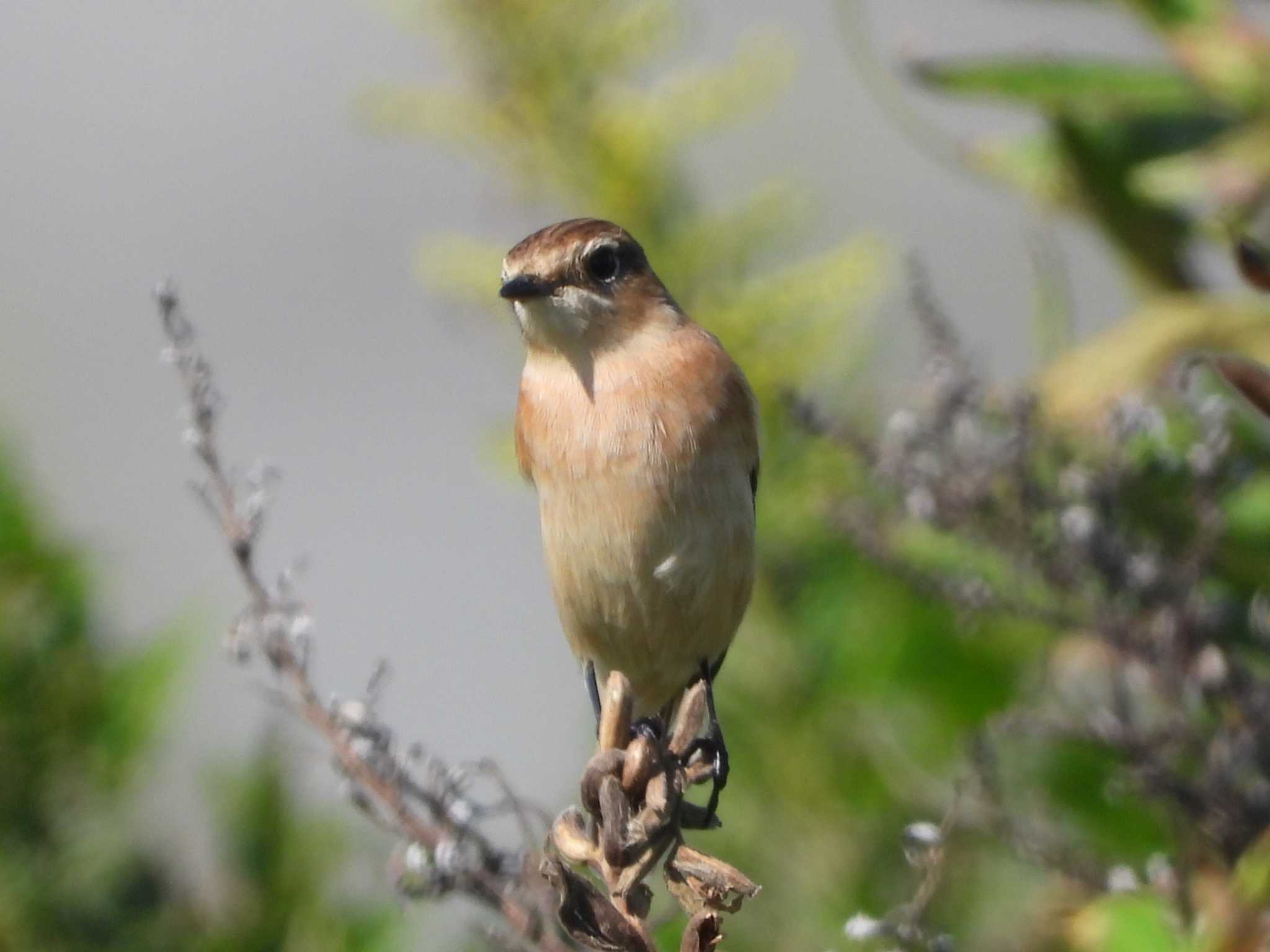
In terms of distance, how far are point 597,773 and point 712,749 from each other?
0.44m

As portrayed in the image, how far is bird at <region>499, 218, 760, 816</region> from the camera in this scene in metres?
2.48

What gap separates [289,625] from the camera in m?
1.40

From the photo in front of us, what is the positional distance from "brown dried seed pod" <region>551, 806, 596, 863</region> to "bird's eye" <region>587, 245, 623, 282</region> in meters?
1.35

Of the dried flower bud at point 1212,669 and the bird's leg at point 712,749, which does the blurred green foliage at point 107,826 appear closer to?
the bird's leg at point 712,749

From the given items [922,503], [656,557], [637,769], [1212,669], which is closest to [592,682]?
[656,557]

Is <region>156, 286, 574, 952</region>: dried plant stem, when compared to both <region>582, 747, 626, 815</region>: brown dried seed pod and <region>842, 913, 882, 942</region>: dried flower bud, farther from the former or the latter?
<region>842, 913, 882, 942</region>: dried flower bud

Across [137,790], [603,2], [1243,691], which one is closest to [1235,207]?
[1243,691]

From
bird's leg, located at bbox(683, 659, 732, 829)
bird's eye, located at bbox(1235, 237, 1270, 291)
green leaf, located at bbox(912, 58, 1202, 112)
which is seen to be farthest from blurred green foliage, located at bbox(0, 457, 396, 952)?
green leaf, located at bbox(912, 58, 1202, 112)

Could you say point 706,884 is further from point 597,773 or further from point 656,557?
point 656,557

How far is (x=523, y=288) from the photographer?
8.22 feet

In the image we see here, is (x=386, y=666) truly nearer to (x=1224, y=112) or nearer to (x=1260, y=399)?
(x=1260, y=399)

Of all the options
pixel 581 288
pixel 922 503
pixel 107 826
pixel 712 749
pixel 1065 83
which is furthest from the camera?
pixel 1065 83

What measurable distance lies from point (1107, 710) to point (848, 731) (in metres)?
0.83

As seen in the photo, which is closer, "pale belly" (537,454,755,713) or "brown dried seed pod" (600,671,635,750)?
"brown dried seed pod" (600,671,635,750)
